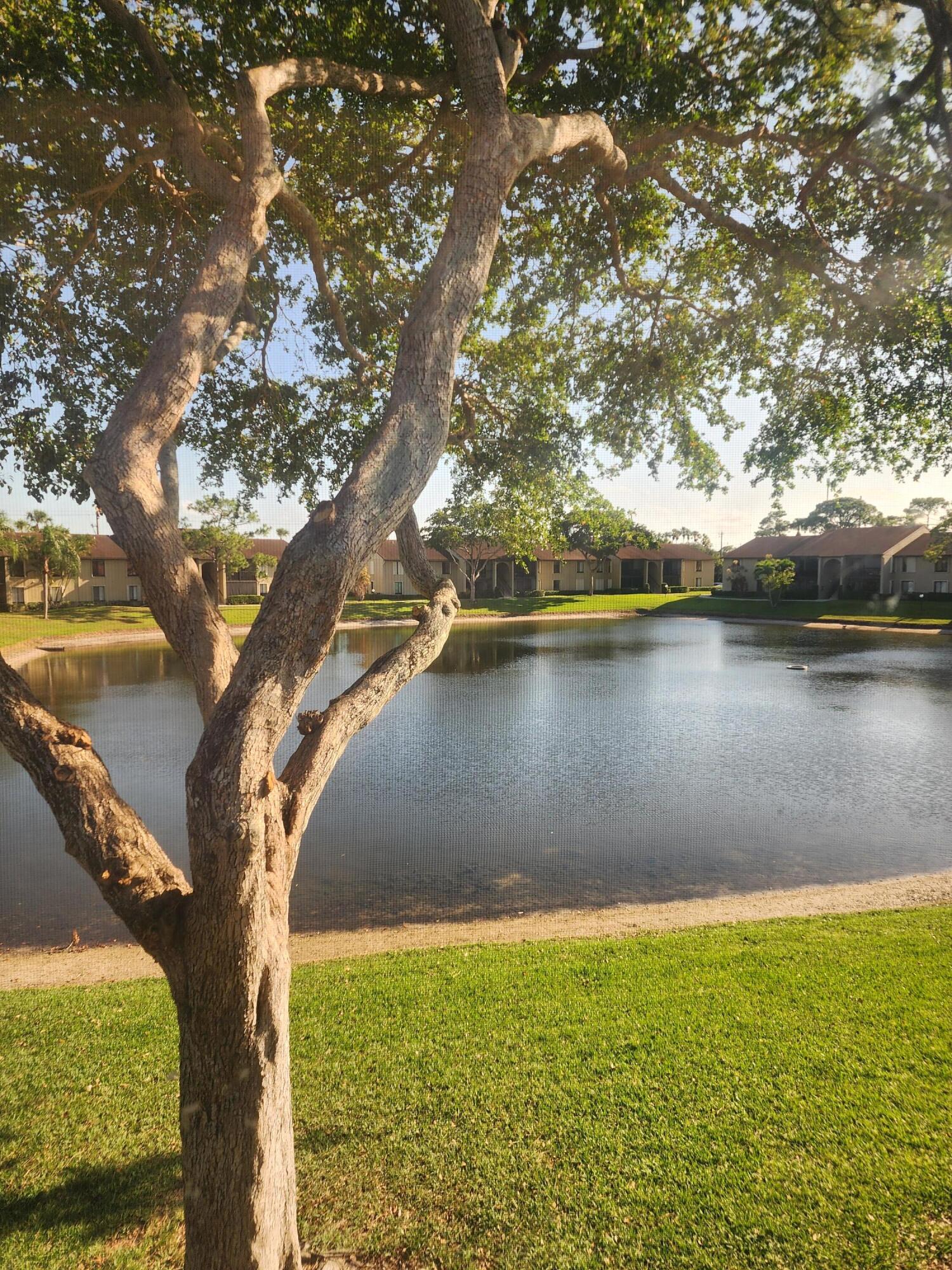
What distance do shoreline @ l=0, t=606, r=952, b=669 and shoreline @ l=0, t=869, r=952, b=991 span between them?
16402mm

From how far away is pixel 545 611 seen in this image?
50.5 meters

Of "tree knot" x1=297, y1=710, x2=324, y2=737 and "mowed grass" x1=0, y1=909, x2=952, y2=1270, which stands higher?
"tree knot" x1=297, y1=710, x2=324, y2=737

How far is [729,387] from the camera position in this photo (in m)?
7.30

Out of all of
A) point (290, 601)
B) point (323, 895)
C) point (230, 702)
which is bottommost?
point (323, 895)

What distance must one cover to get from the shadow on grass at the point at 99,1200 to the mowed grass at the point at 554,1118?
11mm

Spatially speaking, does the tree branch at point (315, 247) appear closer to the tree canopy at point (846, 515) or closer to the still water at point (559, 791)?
the still water at point (559, 791)

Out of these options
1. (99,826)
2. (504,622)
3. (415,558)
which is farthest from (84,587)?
(99,826)

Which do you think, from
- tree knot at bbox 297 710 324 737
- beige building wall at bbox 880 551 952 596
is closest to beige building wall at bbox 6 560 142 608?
tree knot at bbox 297 710 324 737

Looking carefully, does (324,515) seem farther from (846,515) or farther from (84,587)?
(846,515)

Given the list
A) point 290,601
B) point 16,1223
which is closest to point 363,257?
point 290,601

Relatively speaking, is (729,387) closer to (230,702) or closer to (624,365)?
(624,365)

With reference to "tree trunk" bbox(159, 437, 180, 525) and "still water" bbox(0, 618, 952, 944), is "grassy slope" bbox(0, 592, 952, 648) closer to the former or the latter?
"still water" bbox(0, 618, 952, 944)

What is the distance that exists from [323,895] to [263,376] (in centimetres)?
546

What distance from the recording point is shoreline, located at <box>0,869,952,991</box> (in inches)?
215
